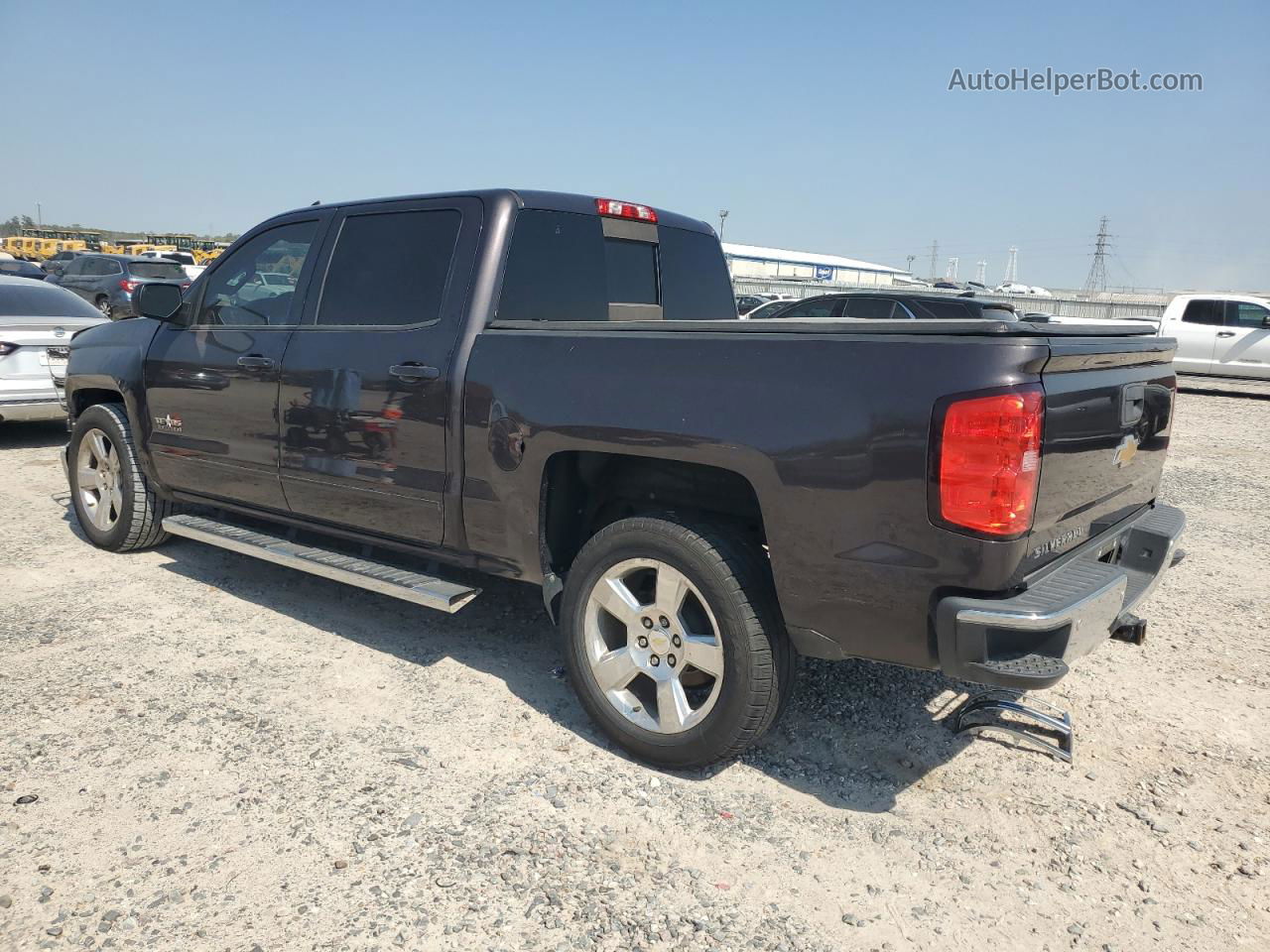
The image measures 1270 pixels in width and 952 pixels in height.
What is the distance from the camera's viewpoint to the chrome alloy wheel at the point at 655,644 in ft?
9.92

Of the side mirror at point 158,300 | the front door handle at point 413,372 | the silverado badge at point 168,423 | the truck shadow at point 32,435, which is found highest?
the side mirror at point 158,300

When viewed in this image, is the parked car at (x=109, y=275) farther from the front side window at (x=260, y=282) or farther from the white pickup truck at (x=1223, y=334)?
the white pickup truck at (x=1223, y=334)

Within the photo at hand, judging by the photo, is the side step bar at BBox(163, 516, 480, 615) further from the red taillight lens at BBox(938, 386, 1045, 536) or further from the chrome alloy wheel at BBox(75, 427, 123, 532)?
the red taillight lens at BBox(938, 386, 1045, 536)

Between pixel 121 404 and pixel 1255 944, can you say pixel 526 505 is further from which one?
pixel 121 404

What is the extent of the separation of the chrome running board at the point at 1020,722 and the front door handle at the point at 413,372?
95.3 inches

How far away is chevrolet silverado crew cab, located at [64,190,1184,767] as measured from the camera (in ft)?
8.16

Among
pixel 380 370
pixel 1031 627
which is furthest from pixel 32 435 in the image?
pixel 1031 627

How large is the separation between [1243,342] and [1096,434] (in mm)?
15986

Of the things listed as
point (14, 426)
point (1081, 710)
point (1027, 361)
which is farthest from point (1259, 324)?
point (14, 426)

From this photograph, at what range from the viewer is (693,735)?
3.02 m

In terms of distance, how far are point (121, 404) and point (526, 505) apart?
3332 mm

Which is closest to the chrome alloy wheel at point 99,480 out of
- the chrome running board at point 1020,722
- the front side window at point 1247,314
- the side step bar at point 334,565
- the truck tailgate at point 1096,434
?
the side step bar at point 334,565

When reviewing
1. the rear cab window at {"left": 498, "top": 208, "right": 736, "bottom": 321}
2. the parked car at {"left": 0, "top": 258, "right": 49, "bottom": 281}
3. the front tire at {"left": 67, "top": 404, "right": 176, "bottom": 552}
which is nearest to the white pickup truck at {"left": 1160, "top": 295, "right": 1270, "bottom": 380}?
the rear cab window at {"left": 498, "top": 208, "right": 736, "bottom": 321}

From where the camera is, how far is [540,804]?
2930 mm
